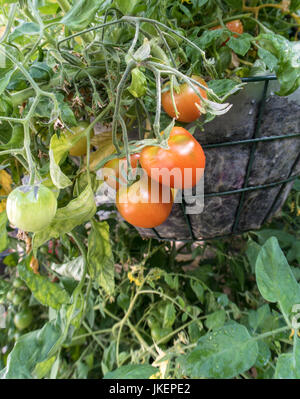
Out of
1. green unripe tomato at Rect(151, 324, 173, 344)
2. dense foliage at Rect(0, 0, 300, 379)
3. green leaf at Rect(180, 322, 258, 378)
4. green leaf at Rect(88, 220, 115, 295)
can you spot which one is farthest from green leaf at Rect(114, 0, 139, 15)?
green unripe tomato at Rect(151, 324, 173, 344)

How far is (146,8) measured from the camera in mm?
315

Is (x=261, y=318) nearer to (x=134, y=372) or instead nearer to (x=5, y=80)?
(x=134, y=372)

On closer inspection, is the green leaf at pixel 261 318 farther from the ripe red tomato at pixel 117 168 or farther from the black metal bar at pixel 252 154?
the ripe red tomato at pixel 117 168

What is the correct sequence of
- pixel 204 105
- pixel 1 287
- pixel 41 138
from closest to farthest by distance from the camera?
pixel 204 105, pixel 41 138, pixel 1 287

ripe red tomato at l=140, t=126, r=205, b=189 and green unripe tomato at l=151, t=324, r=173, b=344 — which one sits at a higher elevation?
ripe red tomato at l=140, t=126, r=205, b=189

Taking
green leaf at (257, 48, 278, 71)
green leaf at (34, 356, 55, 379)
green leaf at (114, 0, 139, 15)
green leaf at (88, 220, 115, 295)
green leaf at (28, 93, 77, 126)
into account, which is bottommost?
green leaf at (34, 356, 55, 379)

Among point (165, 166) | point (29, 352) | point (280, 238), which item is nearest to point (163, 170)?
point (165, 166)

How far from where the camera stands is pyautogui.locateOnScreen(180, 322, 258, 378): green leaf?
29 centimetres

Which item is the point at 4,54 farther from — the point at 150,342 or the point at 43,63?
the point at 150,342

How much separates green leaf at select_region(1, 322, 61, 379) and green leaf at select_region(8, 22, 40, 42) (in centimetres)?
29

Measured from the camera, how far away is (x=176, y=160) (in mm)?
269

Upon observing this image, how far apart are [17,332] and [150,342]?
0.24 metres

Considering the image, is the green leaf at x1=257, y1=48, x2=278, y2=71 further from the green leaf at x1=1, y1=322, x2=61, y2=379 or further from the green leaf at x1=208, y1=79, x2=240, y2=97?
the green leaf at x1=1, y1=322, x2=61, y2=379
